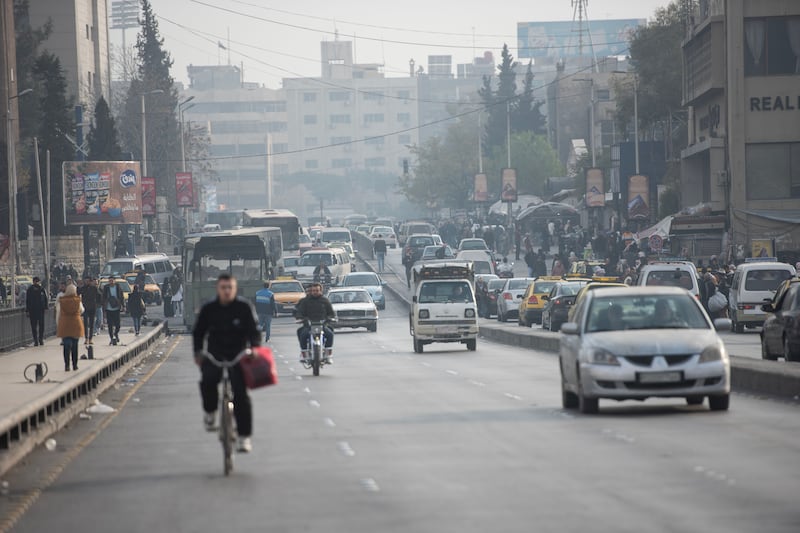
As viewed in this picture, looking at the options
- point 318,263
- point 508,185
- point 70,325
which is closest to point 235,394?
point 70,325

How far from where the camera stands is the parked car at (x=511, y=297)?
59.5m

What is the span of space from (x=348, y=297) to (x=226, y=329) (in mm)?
43825

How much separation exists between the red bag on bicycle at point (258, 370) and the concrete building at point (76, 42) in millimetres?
116884

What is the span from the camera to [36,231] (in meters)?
93.6

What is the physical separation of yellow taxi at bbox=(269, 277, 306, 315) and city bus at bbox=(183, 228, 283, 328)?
902 centimetres

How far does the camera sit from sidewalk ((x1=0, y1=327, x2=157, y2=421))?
72.8 feet

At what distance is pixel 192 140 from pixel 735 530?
128897mm

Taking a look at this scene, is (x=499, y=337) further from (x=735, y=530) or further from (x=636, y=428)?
(x=735, y=530)

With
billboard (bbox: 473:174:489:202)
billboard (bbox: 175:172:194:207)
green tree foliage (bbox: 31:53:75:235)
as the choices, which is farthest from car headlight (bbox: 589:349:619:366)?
billboard (bbox: 473:174:489:202)

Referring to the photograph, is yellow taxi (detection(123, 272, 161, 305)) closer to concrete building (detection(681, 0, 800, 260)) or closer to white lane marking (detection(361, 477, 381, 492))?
concrete building (detection(681, 0, 800, 260))

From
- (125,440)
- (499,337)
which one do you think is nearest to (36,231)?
(499,337)

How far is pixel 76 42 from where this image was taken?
131625 mm

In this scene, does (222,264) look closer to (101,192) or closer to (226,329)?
(101,192)

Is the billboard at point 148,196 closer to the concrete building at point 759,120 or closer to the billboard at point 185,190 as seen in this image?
the billboard at point 185,190
